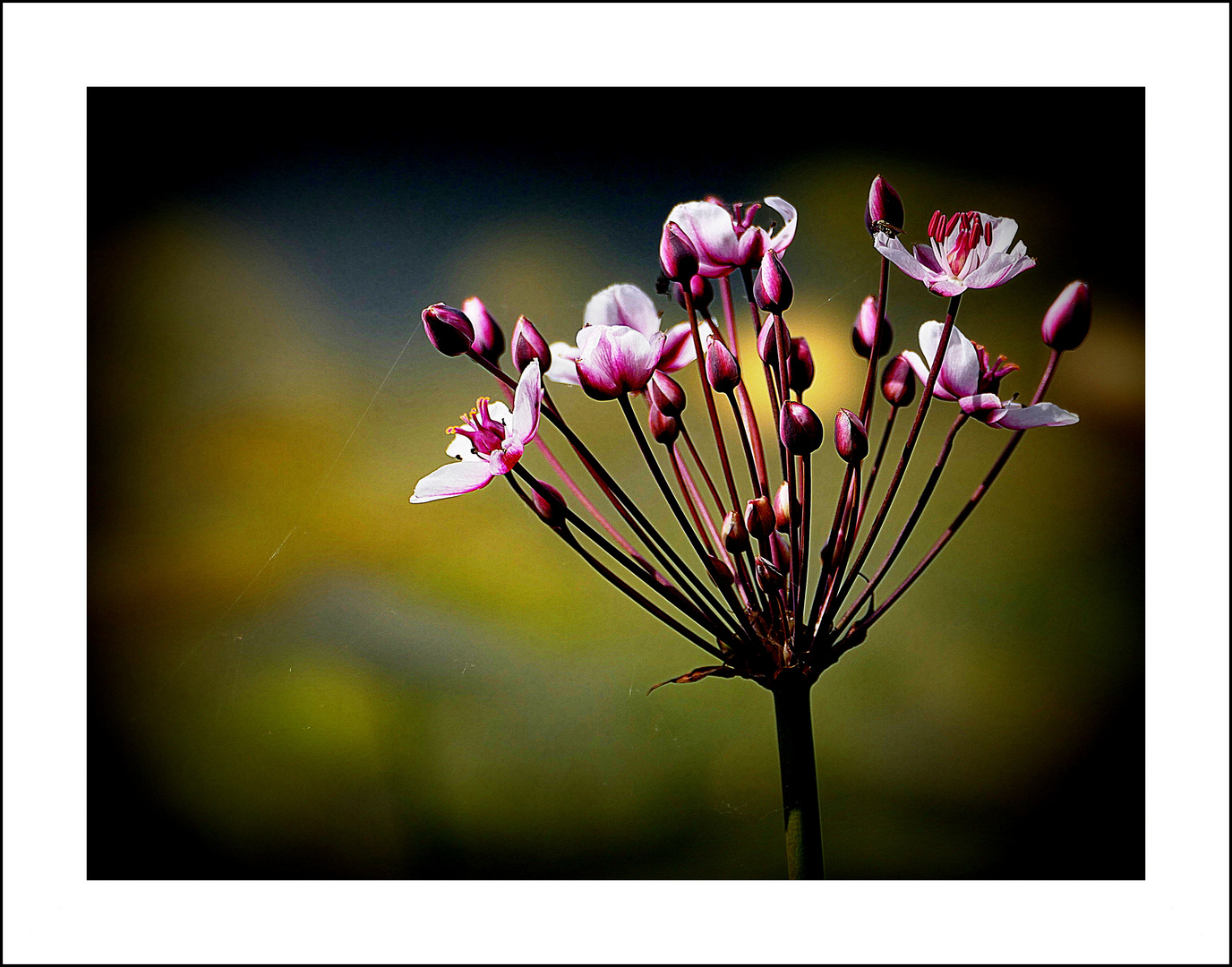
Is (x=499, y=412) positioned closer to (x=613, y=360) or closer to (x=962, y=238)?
(x=613, y=360)

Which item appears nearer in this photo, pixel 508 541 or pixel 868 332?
pixel 868 332

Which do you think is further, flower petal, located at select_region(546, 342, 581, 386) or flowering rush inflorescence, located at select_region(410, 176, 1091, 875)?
flower petal, located at select_region(546, 342, 581, 386)

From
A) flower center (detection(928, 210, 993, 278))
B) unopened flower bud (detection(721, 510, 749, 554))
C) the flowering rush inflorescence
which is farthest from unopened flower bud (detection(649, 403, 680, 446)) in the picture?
flower center (detection(928, 210, 993, 278))

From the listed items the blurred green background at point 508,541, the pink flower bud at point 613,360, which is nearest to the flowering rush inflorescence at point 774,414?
the pink flower bud at point 613,360

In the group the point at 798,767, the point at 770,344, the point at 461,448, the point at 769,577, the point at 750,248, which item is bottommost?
the point at 798,767

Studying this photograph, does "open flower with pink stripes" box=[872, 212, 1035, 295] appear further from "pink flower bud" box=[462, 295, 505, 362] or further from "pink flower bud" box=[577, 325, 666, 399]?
"pink flower bud" box=[462, 295, 505, 362]

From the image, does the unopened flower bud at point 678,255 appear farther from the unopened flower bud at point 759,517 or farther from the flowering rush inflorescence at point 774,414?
the unopened flower bud at point 759,517

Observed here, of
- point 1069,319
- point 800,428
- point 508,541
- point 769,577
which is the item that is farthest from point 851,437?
point 508,541
